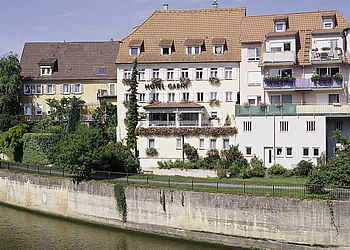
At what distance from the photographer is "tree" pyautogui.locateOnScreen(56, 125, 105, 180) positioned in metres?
39.3

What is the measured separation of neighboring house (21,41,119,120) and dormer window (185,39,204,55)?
499 inches

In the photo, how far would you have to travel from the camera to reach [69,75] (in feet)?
201

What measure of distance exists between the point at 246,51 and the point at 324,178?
21.2m

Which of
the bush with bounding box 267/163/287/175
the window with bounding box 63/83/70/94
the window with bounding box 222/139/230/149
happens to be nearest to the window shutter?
the window with bounding box 222/139/230/149

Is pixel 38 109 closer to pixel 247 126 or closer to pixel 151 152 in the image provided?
pixel 151 152

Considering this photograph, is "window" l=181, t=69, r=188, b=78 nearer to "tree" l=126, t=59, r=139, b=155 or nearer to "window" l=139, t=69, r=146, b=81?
"window" l=139, t=69, r=146, b=81

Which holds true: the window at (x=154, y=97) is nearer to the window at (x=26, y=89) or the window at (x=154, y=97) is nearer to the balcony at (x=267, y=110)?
the balcony at (x=267, y=110)

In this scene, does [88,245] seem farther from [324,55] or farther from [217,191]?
[324,55]

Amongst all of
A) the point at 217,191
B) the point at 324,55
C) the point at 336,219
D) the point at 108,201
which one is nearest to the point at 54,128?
the point at 108,201

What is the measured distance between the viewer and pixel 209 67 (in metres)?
50.8

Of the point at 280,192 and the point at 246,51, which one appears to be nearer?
the point at 280,192

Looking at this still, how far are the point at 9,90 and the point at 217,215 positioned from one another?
125 ft

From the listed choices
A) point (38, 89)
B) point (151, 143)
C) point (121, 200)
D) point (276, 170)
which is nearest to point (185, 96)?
point (151, 143)

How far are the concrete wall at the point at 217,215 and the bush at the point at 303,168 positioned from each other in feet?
38.0
